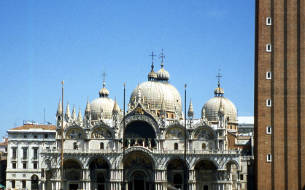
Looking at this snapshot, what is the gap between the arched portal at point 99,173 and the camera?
98.2m

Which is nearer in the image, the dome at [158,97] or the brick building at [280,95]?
the brick building at [280,95]

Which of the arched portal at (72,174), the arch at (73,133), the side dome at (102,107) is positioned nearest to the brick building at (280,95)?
the arched portal at (72,174)

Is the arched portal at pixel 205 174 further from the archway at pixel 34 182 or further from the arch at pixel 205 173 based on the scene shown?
the archway at pixel 34 182

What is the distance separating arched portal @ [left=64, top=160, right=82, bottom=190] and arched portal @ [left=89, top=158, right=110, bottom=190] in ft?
6.84

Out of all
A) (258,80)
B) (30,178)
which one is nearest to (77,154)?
(30,178)

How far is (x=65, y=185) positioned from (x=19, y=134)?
23.2 metres

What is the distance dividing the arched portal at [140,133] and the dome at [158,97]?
28.1 feet

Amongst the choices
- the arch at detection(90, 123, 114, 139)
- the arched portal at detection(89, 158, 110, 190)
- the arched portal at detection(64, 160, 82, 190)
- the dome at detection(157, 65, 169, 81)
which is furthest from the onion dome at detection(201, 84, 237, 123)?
the arched portal at detection(64, 160, 82, 190)

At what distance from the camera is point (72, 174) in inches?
3885

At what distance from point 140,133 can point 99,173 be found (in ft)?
30.3

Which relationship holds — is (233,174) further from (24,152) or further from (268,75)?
(24,152)

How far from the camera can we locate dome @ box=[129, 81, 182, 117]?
4289 inches

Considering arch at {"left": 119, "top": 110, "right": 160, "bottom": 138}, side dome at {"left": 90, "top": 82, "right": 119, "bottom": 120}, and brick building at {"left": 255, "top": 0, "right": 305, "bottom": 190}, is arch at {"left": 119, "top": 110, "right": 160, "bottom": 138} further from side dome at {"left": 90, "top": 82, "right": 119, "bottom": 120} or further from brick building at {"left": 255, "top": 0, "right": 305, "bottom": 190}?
brick building at {"left": 255, "top": 0, "right": 305, "bottom": 190}

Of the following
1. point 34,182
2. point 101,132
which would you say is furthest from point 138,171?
point 34,182
